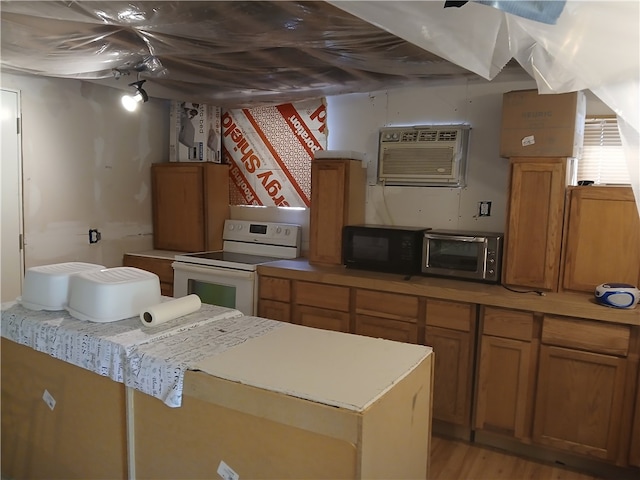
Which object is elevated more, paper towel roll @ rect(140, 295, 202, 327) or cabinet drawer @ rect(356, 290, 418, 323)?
paper towel roll @ rect(140, 295, 202, 327)

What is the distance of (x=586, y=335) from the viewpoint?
254cm

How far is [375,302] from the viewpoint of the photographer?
123 inches

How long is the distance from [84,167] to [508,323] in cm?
324

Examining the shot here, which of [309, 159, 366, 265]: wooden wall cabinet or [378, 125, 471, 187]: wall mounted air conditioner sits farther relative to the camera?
[309, 159, 366, 265]: wooden wall cabinet

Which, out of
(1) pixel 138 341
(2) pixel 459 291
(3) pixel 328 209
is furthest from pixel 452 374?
(1) pixel 138 341

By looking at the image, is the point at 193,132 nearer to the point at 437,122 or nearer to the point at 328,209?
the point at 328,209

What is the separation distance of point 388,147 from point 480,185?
719mm

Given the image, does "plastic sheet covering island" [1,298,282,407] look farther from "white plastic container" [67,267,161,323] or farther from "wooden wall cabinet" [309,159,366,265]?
"wooden wall cabinet" [309,159,366,265]

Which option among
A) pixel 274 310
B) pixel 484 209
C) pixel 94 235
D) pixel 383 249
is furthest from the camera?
pixel 94 235

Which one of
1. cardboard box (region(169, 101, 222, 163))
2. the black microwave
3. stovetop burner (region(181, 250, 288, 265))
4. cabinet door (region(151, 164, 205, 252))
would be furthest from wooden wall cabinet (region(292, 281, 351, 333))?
cardboard box (region(169, 101, 222, 163))

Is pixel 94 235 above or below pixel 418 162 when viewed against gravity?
below

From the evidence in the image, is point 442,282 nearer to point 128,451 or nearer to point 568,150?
Answer: point 568,150

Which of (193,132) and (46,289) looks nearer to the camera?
(46,289)

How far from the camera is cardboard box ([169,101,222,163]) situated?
438 cm
